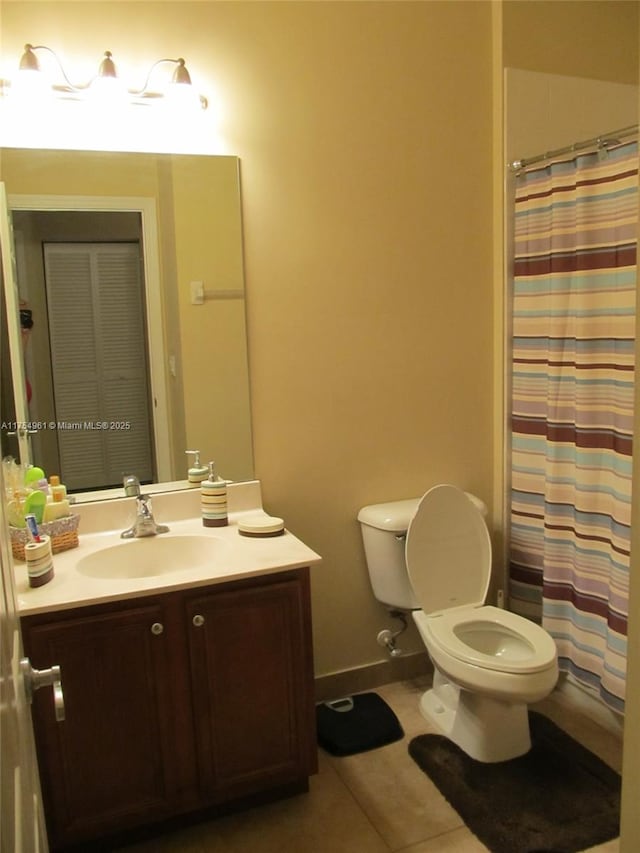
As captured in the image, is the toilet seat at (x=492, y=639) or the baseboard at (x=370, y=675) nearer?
the toilet seat at (x=492, y=639)

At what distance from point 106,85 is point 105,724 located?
71.1 inches

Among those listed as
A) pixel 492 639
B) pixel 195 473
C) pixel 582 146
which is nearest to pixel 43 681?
pixel 195 473

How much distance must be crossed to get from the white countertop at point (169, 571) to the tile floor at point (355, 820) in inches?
30.3

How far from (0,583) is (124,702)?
1173mm

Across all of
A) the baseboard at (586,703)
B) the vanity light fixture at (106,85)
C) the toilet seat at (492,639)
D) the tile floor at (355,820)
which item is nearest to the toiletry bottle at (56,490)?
the tile floor at (355,820)

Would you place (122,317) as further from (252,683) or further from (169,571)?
(252,683)

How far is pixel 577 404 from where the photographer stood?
2281mm

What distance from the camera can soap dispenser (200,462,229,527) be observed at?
2164 millimetres

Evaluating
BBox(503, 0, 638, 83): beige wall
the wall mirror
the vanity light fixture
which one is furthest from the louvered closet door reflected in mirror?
BBox(503, 0, 638, 83): beige wall

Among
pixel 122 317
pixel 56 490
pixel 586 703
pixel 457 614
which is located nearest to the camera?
pixel 56 490

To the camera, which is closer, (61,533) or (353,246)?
(61,533)

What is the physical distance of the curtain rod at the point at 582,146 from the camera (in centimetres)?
213

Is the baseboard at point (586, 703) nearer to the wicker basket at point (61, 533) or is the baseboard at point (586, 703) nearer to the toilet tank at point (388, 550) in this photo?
the toilet tank at point (388, 550)

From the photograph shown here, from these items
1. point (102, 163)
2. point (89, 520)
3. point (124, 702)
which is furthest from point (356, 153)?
point (124, 702)
